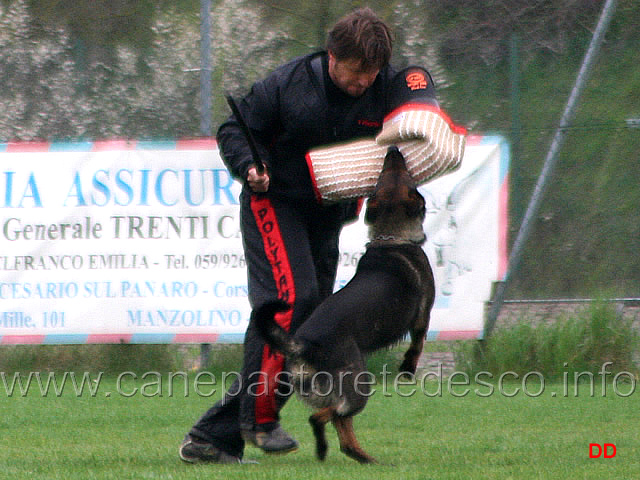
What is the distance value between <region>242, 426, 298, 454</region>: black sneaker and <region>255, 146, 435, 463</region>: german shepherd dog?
11 cm

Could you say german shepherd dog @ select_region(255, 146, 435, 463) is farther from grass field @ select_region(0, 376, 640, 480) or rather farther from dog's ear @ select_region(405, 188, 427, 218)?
grass field @ select_region(0, 376, 640, 480)

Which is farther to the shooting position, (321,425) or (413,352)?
(413,352)

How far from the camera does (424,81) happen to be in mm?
3582

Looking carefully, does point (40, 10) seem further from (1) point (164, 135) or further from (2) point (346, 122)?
(2) point (346, 122)

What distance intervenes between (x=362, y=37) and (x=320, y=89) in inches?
11.2

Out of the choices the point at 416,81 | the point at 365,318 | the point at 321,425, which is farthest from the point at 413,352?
the point at 416,81

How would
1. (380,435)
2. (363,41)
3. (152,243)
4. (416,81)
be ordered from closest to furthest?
(363,41) < (416,81) < (380,435) < (152,243)

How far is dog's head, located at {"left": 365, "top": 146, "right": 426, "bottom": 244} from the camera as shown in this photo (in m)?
3.61

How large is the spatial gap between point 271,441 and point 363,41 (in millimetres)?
1469

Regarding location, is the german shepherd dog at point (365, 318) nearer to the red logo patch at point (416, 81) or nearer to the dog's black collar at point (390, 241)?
the dog's black collar at point (390, 241)

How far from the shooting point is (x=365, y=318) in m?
3.52

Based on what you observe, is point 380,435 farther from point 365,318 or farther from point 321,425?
point 365,318

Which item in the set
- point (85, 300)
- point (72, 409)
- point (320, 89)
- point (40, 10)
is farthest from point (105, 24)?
point (320, 89)

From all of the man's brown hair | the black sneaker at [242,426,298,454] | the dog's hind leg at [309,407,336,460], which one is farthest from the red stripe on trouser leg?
the man's brown hair
